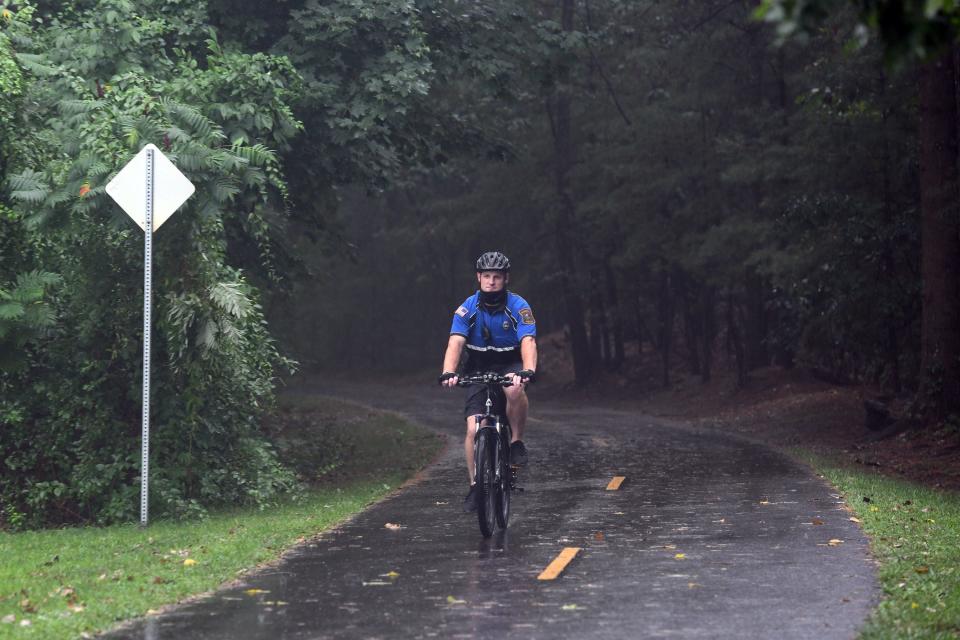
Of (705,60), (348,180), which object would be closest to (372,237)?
(705,60)

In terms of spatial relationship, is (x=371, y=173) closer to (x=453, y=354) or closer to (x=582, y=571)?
(x=453, y=354)

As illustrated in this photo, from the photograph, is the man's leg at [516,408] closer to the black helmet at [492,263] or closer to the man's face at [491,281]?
the man's face at [491,281]

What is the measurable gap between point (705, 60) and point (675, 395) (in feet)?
32.8

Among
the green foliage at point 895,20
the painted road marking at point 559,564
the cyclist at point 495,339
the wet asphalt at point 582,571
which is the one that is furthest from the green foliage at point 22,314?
the green foliage at point 895,20

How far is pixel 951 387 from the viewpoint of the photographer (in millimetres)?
20703

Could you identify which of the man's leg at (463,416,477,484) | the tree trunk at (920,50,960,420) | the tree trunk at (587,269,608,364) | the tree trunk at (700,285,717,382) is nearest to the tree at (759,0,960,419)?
the tree trunk at (920,50,960,420)

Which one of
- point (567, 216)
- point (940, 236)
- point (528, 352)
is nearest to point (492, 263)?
point (528, 352)

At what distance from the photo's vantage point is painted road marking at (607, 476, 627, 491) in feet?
49.0

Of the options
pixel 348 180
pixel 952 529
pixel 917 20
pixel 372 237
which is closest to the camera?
pixel 917 20

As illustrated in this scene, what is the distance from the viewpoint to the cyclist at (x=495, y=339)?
37.4 ft

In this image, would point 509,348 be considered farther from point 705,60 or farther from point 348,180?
point 705,60

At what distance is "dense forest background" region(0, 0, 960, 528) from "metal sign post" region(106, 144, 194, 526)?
91 centimetres

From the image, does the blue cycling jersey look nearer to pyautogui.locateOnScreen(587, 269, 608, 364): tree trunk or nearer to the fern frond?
the fern frond

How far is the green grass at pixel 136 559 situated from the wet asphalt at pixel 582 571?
1.01 ft
